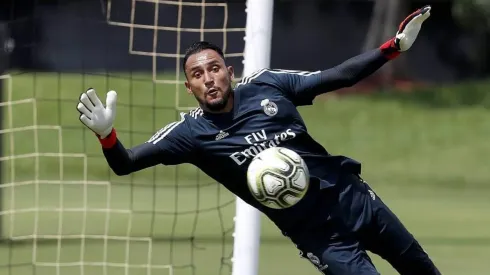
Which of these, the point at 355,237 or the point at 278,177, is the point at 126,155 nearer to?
the point at 278,177

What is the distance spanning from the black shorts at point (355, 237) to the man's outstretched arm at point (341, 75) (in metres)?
0.53

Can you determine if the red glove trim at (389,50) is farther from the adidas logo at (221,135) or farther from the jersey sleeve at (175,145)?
the jersey sleeve at (175,145)

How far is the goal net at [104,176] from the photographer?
32.4ft

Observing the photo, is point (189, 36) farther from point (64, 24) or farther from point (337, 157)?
point (337, 157)

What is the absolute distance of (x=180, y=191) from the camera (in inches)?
617

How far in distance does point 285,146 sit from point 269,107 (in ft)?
0.78

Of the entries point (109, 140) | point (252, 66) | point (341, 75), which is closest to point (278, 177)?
point (341, 75)

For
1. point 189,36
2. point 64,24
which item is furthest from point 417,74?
point 64,24

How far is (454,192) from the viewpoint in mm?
16828

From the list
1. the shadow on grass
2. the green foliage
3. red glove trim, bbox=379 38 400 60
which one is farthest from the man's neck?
the green foliage

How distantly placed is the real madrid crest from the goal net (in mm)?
1911

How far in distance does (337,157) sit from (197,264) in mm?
3988

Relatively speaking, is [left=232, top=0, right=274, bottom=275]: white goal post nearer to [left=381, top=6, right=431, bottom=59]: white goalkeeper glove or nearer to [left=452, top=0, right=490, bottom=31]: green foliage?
[left=381, top=6, right=431, bottom=59]: white goalkeeper glove

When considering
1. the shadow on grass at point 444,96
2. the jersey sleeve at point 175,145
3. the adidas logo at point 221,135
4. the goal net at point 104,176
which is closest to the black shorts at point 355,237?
the adidas logo at point 221,135
